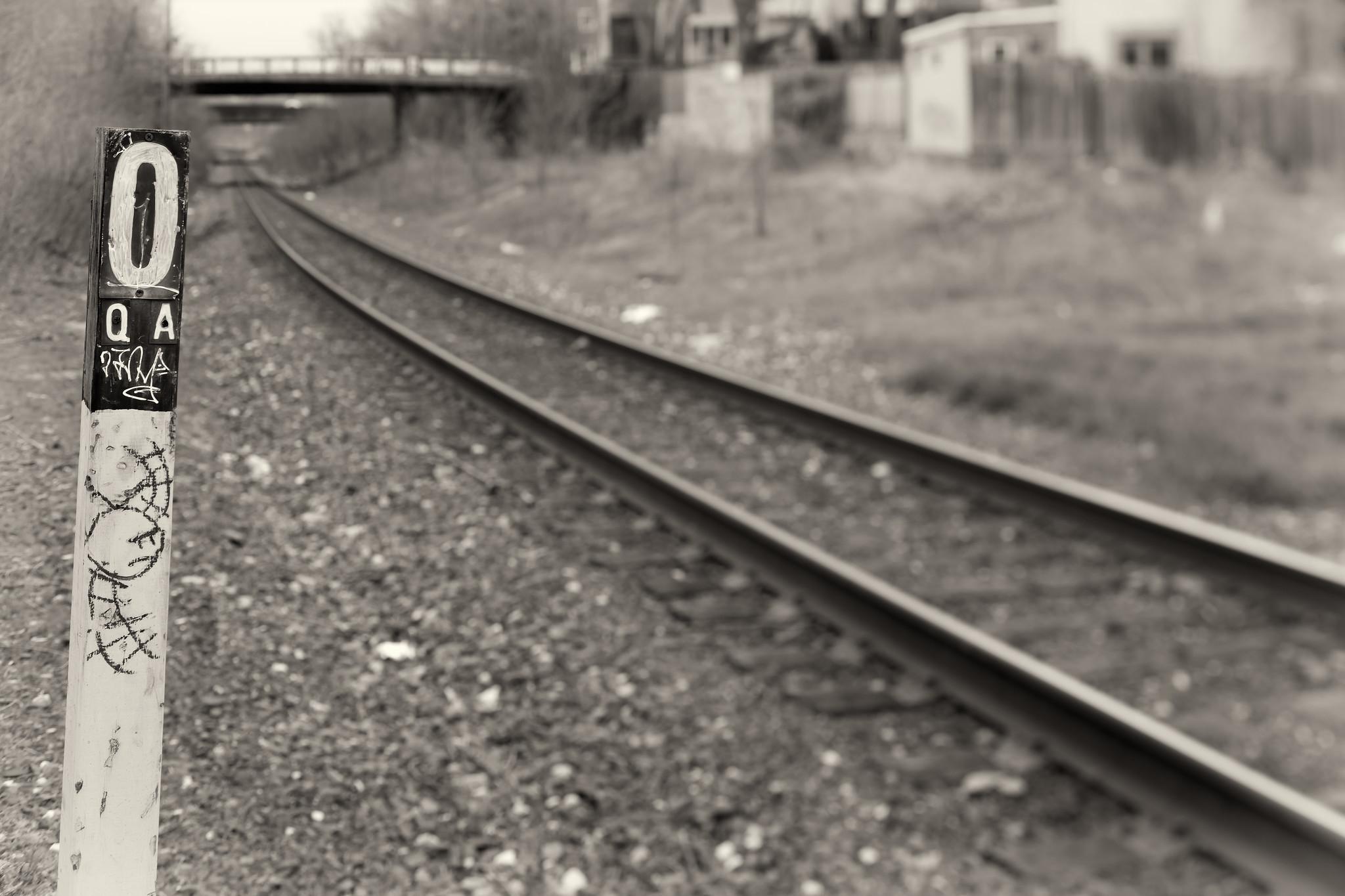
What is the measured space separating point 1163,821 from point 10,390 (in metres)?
4.31

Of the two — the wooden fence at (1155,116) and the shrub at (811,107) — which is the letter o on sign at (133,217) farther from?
the shrub at (811,107)

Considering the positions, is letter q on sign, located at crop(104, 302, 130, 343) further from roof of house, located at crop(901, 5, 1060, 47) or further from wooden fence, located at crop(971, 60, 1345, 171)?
roof of house, located at crop(901, 5, 1060, 47)

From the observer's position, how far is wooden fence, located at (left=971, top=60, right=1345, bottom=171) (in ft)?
59.8

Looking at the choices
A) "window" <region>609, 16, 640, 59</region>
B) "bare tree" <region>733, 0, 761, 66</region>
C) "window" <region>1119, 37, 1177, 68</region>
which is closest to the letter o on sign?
"window" <region>1119, 37, 1177, 68</region>

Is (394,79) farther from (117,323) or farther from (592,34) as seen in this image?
(117,323)

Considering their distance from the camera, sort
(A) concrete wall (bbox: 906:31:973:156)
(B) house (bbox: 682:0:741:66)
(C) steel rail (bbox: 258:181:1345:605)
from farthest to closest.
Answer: (B) house (bbox: 682:0:741:66) < (A) concrete wall (bbox: 906:31:973:156) < (C) steel rail (bbox: 258:181:1345:605)

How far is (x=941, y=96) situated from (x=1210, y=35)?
5.37m

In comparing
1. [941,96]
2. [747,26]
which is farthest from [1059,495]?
[747,26]

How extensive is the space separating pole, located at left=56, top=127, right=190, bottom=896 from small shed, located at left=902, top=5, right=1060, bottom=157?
23.1 metres

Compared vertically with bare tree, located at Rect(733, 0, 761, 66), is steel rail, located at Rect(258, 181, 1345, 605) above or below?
below

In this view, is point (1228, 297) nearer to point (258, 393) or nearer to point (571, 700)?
point (258, 393)

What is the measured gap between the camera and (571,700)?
13.9ft

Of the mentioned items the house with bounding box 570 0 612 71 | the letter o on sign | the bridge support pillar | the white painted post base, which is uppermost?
the house with bounding box 570 0 612 71

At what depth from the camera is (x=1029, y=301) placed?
43.4 feet
